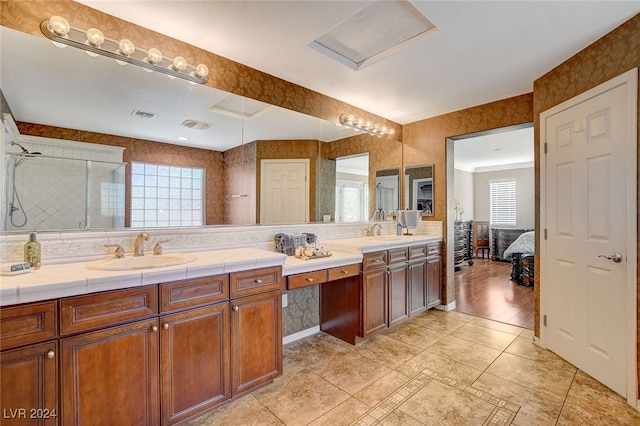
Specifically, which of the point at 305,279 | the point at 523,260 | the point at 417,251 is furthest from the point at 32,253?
the point at 523,260

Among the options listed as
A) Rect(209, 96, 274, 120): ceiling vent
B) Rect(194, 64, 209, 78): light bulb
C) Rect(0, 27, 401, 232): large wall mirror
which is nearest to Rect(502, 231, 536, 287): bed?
Rect(0, 27, 401, 232): large wall mirror

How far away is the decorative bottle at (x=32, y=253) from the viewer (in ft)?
5.11

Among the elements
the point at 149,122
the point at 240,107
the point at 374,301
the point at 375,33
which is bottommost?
the point at 374,301

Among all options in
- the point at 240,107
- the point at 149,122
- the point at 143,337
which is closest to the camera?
the point at 143,337

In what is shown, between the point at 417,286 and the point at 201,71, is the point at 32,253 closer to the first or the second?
the point at 201,71

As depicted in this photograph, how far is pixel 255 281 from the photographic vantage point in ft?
6.42

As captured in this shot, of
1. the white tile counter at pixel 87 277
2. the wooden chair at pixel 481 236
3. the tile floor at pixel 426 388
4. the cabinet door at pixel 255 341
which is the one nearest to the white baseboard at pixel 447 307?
the tile floor at pixel 426 388

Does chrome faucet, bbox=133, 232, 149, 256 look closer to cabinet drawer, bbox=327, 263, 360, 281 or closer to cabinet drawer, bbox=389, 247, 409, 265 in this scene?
cabinet drawer, bbox=327, 263, 360, 281

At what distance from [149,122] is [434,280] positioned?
3460 mm

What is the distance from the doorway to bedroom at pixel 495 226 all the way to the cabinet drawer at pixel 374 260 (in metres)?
1.67

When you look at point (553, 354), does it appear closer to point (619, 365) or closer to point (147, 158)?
point (619, 365)

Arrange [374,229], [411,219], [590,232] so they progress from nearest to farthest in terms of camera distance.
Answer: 1. [590,232]
2. [374,229]
3. [411,219]

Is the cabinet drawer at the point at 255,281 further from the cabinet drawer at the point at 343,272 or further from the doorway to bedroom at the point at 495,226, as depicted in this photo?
the doorway to bedroom at the point at 495,226

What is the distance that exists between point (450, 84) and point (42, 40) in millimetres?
3199
